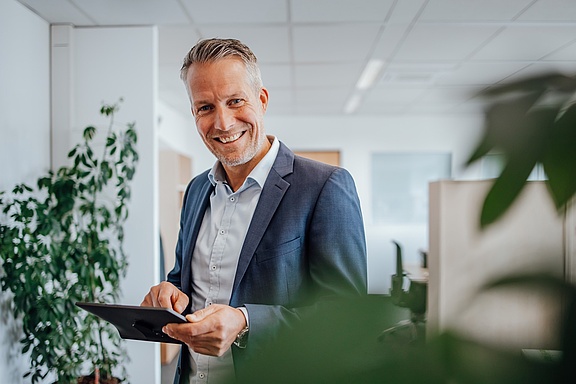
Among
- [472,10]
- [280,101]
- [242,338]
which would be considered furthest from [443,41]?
[242,338]

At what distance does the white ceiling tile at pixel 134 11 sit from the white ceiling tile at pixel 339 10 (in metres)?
0.63

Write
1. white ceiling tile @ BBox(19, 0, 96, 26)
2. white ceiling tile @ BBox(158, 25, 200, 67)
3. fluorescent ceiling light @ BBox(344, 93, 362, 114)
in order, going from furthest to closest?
fluorescent ceiling light @ BBox(344, 93, 362, 114) → white ceiling tile @ BBox(158, 25, 200, 67) → white ceiling tile @ BBox(19, 0, 96, 26)

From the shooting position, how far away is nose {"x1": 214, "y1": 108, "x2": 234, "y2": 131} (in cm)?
111

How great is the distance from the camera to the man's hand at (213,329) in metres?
0.86

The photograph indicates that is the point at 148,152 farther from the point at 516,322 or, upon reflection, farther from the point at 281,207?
the point at 516,322

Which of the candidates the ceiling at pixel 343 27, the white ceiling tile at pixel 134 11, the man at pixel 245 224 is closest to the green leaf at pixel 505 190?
the man at pixel 245 224

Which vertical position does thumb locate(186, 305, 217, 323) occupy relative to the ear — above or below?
below

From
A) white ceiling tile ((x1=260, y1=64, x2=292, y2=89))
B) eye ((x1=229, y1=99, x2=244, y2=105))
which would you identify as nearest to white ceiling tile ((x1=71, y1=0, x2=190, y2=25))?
white ceiling tile ((x1=260, y1=64, x2=292, y2=89))

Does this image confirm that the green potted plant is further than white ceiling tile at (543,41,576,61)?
Yes

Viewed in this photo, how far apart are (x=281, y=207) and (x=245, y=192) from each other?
0.57 feet

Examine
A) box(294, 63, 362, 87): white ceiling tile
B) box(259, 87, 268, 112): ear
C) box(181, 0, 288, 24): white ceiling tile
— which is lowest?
box(259, 87, 268, 112): ear

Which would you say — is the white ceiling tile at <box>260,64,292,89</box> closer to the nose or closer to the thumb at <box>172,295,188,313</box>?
the nose

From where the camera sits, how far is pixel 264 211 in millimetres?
1069

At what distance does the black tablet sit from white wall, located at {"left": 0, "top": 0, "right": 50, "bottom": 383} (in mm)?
1488
